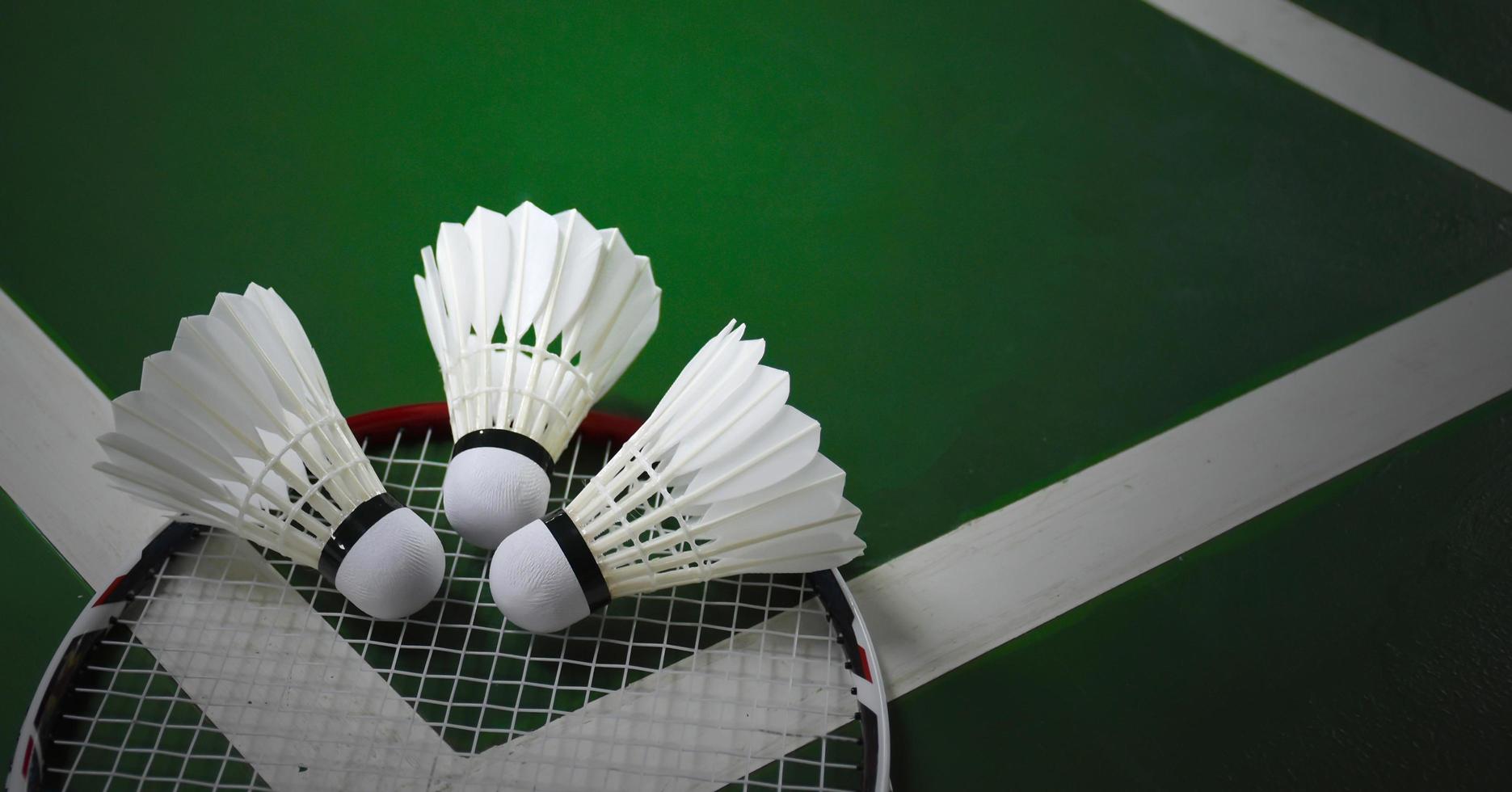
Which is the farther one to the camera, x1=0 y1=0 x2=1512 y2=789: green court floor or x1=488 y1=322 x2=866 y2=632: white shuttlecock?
x1=0 y1=0 x2=1512 y2=789: green court floor

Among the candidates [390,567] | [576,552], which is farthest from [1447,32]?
[390,567]

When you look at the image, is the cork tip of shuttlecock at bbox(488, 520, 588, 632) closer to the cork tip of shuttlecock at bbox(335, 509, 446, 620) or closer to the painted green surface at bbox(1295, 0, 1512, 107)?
the cork tip of shuttlecock at bbox(335, 509, 446, 620)

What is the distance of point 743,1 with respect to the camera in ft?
5.92

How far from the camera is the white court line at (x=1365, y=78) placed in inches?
68.3

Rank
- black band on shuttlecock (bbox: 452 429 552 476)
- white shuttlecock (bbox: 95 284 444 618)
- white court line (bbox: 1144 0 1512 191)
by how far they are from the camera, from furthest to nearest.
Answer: white court line (bbox: 1144 0 1512 191), black band on shuttlecock (bbox: 452 429 552 476), white shuttlecock (bbox: 95 284 444 618)

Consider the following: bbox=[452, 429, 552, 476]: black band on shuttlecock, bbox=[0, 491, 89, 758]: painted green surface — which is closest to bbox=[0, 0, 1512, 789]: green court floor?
bbox=[0, 491, 89, 758]: painted green surface

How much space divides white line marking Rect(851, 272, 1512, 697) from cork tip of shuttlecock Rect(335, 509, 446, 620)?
0.50m

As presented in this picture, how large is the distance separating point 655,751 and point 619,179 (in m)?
0.84

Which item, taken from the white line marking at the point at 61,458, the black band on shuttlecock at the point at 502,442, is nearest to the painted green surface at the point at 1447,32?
the black band on shuttlecock at the point at 502,442

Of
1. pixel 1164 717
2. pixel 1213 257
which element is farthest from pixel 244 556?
pixel 1213 257

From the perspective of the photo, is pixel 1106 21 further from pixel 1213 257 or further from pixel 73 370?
pixel 73 370

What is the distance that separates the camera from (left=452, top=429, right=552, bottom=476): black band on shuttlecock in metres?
1.19

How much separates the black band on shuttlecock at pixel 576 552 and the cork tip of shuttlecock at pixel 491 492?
0.16 ft

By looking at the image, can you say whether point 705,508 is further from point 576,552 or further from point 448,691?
point 448,691
